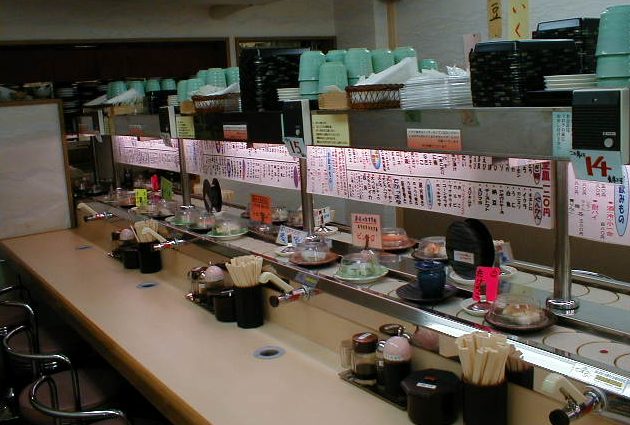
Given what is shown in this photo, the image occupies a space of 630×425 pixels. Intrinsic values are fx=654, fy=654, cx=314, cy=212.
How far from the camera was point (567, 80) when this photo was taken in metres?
1.54

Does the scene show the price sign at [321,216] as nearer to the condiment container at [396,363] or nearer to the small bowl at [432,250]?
the small bowl at [432,250]

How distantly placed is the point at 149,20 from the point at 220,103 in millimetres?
3355

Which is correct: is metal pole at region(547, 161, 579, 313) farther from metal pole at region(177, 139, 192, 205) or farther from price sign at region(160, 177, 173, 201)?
price sign at region(160, 177, 173, 201)

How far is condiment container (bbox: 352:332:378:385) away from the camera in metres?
2.09

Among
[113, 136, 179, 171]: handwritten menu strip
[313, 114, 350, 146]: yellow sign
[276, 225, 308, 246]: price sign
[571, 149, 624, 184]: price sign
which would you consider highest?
[313, 114, 350, 146]: yellow sign

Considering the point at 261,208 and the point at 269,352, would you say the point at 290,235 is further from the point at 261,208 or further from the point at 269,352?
the point at 269,352

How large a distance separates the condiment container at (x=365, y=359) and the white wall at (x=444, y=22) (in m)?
3.77

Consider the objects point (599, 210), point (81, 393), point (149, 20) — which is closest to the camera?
point (599, 210)

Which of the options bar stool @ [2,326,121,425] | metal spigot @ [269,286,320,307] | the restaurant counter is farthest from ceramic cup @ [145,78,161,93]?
metal spigot @ [269,286,320,307]

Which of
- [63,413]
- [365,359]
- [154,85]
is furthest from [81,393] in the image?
[154,85]

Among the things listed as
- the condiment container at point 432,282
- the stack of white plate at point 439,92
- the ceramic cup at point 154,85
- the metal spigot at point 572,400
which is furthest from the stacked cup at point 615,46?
the ceramic cup at point 154,85

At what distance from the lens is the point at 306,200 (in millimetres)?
3051

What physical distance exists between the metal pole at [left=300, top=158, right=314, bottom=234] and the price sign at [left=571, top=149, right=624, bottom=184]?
5.52ft

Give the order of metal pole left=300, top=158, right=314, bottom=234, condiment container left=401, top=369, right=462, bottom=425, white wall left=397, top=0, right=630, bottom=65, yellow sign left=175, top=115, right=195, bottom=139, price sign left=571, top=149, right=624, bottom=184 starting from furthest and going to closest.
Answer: white wall left=397, top=0, right=630, bottom=65 < yellow sign left=175, top=115, right=195, bottom=139 < metal pole left=300, top=158, right=314, bottom=234 < condiment container left=401, top=369, right=462, bottom=425 < price sign left=571, top=149, right=624, bottom=184
